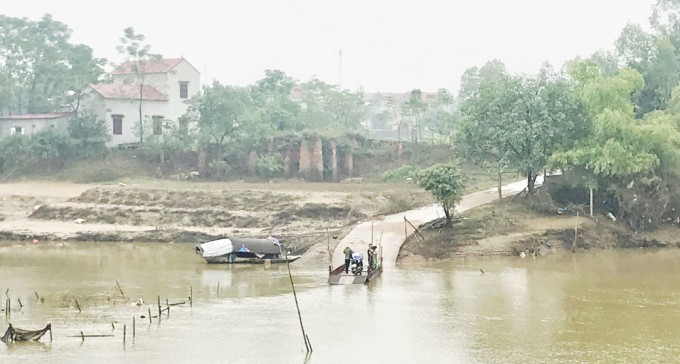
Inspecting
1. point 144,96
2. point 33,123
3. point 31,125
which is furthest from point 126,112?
point 31,125

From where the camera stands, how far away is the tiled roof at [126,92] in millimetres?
55250

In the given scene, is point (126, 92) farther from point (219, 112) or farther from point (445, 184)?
point (445, 184)

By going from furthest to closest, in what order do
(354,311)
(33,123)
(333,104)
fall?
(333,104)
(33,123)
(354,311)

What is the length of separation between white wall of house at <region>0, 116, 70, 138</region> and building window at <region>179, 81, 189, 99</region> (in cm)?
699

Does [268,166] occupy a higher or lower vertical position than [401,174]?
higher

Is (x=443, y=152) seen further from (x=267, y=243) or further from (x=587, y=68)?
(x=267, y=243)

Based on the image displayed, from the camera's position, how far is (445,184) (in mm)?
36125

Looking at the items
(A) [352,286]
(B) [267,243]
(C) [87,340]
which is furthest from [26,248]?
(C) [87,340]

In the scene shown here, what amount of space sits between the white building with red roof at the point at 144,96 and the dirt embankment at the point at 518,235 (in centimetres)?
2358

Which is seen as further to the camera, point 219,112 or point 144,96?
point 144,96

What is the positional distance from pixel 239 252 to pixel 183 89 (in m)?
25.6

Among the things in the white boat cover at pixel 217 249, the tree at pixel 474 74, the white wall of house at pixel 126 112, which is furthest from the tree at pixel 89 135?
the tree at pixel 474 74

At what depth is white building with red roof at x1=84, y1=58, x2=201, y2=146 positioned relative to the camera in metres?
55.2

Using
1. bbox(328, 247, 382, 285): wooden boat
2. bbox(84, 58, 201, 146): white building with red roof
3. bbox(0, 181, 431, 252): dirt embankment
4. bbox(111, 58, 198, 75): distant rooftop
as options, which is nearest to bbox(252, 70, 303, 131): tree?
bbox(84, 58, 201, 146): white building with red roof
